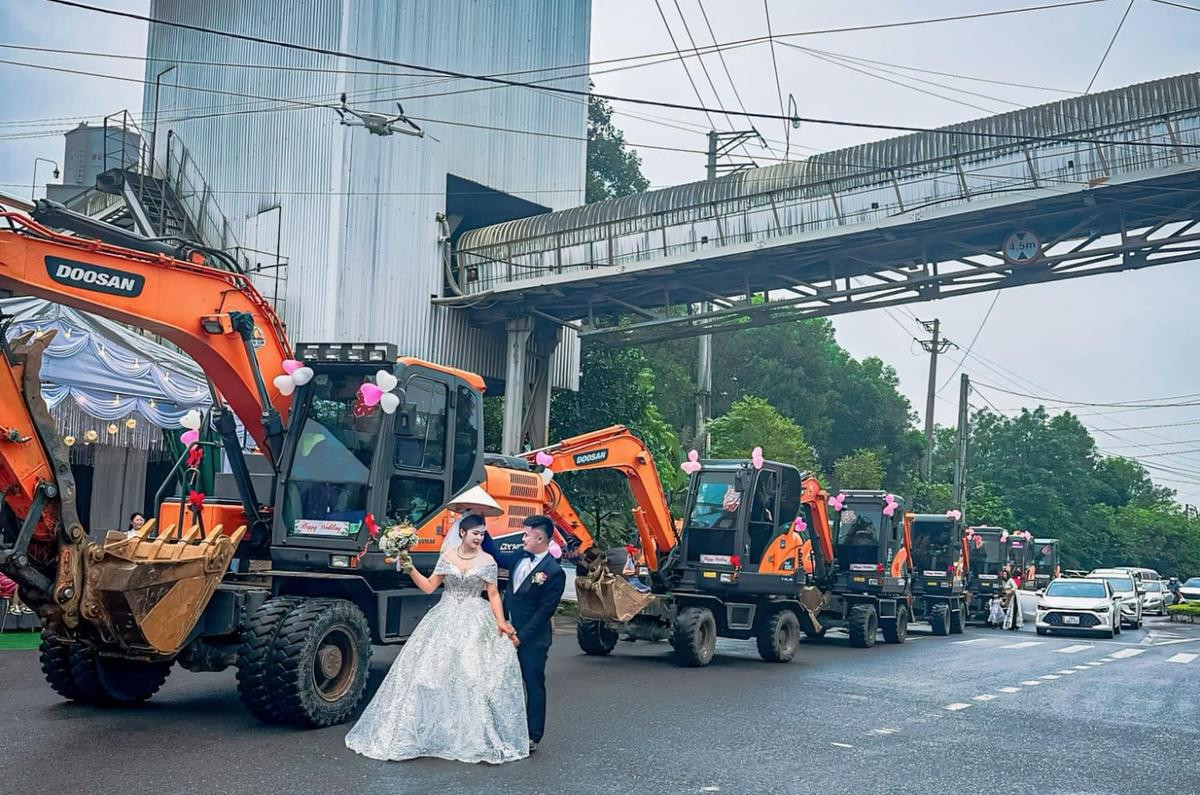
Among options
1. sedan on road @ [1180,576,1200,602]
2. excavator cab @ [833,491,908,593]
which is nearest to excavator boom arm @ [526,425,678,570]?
excavator cab @ [833,491,908,593]

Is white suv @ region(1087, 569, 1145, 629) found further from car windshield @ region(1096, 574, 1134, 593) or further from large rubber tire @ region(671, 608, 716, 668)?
large rubber tire @ region(671, 608, 716, 668)

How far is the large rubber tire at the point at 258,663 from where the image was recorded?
9594mm

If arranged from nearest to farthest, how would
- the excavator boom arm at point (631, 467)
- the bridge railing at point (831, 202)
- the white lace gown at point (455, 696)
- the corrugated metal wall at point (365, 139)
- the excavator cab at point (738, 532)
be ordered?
the white lace gown at point (455, 696) < the excavator boom arm at point (631, 467) < the excavator cab at point (738, 532) < the bridge railing at point (831, 202) < the corrugated metal wall at point (365, 139)

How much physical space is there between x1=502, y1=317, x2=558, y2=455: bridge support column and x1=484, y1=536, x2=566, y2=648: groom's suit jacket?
1823 centimetres

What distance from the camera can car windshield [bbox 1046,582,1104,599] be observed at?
30703mm

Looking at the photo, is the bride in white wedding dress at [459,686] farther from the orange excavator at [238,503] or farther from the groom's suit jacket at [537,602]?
the orange excavator at [238,503]

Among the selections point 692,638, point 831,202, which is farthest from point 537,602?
point 831,202

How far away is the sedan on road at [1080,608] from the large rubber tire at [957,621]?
6.40ft

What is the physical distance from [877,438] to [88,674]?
66.7m

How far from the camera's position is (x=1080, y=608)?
29938mm

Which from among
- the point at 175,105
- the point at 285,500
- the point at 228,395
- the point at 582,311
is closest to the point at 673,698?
the point at 285,500

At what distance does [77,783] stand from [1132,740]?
30.3 ft

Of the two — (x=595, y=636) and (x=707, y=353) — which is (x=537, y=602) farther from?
(x=707, y=353)

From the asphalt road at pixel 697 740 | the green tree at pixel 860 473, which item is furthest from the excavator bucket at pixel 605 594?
the green tree at pixel 860 473
